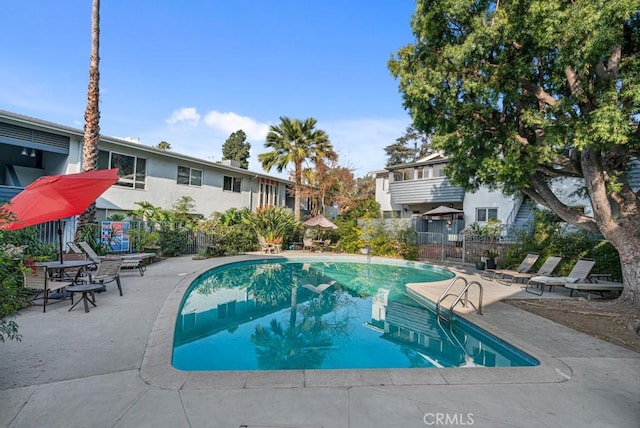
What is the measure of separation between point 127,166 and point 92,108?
5144mm

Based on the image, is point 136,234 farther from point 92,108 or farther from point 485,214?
point 485,214

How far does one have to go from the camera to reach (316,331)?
7164 millimetres

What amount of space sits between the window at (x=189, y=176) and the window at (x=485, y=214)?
17.8 meters

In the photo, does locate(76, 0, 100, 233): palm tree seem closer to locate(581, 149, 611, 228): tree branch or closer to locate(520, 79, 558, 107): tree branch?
locate(520, 79, 558, 107): tree branch

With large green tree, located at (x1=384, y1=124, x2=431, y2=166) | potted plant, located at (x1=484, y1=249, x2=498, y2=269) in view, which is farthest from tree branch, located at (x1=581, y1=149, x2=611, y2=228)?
large green tree, located at (x1=384, y1=124, x2=431, y2=166)

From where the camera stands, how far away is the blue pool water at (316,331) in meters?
5.46

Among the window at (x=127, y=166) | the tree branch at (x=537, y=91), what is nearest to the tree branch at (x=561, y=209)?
the tree branch at (x=537, y=91)

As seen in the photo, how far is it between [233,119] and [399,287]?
2340cm

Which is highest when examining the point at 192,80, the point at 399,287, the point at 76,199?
the point at 192,80

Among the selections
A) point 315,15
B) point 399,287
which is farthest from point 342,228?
point 315,15

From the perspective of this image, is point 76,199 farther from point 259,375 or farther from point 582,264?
point 582,264

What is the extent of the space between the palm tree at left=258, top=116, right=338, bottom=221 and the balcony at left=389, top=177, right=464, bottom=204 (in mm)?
5684

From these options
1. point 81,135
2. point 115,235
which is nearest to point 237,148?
point 81,135

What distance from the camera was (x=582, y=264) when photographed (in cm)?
984
